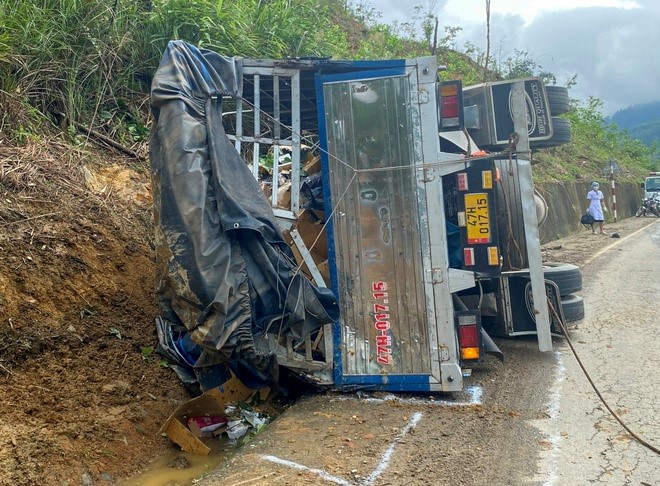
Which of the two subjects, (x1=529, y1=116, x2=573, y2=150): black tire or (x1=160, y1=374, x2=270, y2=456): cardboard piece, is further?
(x1=529, y1=116, x2=573, y2=150): black tire

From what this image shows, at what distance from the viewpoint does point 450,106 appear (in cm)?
464

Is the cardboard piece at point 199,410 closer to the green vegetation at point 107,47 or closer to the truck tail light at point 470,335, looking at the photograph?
the truck tail light at point 470,335

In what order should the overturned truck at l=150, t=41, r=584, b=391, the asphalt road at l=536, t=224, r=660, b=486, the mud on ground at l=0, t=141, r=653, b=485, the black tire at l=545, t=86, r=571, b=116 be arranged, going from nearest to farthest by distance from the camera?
the asphalt road at l=536, t=224, r=660, b=486 < the mud on ground at l=0, t=141, r=653, b=485 < the overturned truck at l=150, t=41, r=584, b=391 < the black tire at l=545, t=86, r=571, b=116

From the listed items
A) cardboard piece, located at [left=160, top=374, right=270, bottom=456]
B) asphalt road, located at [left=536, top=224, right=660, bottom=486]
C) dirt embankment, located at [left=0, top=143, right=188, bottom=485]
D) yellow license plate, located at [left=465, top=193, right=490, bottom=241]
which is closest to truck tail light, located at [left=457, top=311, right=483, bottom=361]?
yellow license plate, located at [left=465, top=193, right=490, bottom=241]

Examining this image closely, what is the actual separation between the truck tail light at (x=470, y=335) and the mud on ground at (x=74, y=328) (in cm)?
95

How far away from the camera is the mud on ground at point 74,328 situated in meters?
3.92

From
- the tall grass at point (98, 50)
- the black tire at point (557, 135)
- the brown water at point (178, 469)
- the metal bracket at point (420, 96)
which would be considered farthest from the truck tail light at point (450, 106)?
the tall grass at point (98, 50)

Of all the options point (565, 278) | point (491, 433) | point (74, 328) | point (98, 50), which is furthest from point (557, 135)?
point (98, 50)

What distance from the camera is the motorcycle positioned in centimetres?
2883

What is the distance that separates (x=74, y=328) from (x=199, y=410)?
1.09m

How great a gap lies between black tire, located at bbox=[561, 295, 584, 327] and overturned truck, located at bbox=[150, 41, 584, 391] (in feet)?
4.74

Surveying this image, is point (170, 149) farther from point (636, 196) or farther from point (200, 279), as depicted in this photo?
point (636, 196)

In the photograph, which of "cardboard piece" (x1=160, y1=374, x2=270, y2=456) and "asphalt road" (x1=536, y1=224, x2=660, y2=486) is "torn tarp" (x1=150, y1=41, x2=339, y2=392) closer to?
"cardboard piece" (x1=160, y1=374, x2=270, y2=456)

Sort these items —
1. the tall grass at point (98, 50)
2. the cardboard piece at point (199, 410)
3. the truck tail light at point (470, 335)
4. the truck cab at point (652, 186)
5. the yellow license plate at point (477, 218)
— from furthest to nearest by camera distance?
the truck cab at point (652, 186) < the tall grass at point (98, 50) < the yellow license plate at point (477, 218) < the truck tail light at point (470, 335) < the cardboard piece at point (199, 410)
